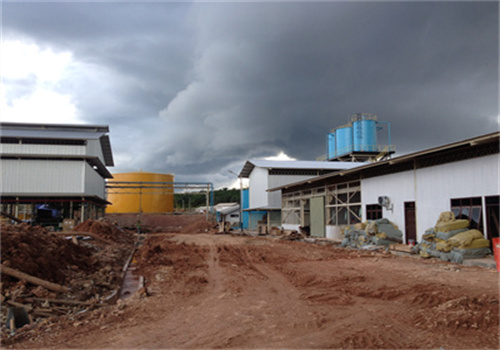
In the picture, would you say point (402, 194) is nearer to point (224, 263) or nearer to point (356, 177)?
point (356, 177)

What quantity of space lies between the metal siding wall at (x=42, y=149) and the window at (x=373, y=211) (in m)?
23.4

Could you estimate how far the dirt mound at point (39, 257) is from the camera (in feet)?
29.2

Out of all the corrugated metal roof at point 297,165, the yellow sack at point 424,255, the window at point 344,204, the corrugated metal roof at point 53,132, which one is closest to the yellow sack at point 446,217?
the yellow sack at point 424,255

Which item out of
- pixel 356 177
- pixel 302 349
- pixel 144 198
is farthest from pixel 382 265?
pixel 144 198

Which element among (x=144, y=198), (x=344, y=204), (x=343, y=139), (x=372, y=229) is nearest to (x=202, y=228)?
(x=144, y=198)

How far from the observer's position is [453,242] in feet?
43.8

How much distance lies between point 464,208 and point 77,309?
14124 millimetres

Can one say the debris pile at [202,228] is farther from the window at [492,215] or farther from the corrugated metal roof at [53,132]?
the window at [492,215]

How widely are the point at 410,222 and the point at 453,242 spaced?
4876 mm

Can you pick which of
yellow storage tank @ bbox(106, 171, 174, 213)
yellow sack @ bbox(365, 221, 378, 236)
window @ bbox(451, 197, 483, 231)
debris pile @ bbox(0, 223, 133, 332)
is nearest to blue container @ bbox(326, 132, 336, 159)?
yellow storage tank @ bbox(106, 171, 174, 213)

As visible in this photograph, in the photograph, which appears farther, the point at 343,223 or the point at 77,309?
the point at 343,223

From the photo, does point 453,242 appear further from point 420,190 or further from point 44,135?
point 44,135

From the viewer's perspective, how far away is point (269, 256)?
16.4 metres

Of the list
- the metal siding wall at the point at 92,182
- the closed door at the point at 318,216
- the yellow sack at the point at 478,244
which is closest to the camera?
the yellow sack at the point at 478,244
